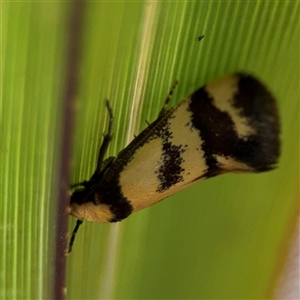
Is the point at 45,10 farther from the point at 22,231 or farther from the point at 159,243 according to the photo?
the point at 159,243

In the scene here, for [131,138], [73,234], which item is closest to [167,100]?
[131,138]

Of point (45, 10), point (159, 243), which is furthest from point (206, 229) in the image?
point (45, 10)

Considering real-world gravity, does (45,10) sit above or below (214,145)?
above

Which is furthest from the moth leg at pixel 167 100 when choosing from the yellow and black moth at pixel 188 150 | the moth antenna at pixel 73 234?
the moth antenna at pixel 73 234

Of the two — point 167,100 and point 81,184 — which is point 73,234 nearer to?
point 81,184

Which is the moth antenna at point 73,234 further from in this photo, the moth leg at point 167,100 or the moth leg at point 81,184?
the moth leg at point 167,100

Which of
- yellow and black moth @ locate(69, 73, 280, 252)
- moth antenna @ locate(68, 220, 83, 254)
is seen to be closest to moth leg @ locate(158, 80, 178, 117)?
yellow and black moth @ locate(69, 73, 280, 252)
